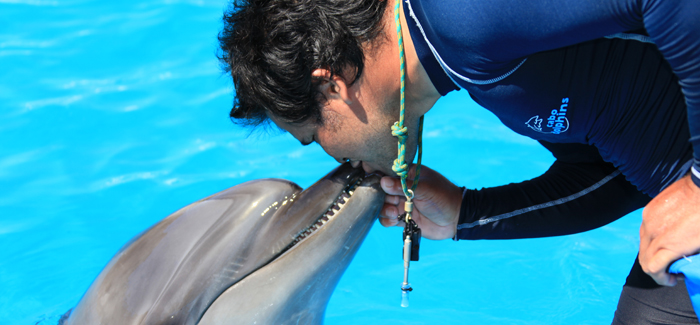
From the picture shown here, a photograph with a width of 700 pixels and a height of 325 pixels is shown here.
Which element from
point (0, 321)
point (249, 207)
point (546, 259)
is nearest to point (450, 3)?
point (249, 207)

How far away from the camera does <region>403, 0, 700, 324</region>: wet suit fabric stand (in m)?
2.08

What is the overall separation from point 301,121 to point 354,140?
0.25 m

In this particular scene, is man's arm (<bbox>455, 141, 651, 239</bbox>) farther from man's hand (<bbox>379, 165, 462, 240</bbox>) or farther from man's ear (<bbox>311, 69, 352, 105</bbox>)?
man's ear (<bbox>311, 69, 352, 105</bbox>)

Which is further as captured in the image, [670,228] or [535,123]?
[535,123]

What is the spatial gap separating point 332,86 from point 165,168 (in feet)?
13.9

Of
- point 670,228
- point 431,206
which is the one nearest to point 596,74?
point 670,228

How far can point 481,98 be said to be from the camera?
2586 mm

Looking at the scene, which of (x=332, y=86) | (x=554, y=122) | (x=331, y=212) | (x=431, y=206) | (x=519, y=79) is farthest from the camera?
(x=431, y=206)

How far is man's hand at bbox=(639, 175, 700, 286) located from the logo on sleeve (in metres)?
0.48

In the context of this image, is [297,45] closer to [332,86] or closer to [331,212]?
[332,86]

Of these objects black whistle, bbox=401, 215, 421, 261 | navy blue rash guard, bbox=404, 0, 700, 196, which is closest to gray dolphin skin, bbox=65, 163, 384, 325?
black whistle, bbox=401, 215, 421, 261

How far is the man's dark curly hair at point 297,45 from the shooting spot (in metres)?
2.63

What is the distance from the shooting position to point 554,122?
8.59 ft

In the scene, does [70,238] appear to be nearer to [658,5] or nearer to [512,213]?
[512,213]
